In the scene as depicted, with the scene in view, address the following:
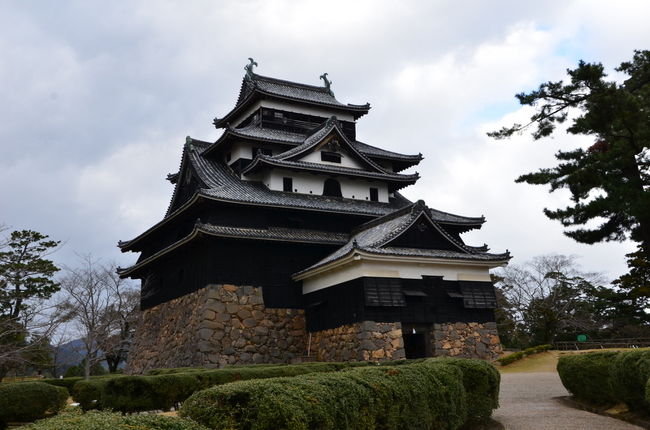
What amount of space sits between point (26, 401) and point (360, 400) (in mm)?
9335

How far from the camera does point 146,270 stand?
30.5 metres

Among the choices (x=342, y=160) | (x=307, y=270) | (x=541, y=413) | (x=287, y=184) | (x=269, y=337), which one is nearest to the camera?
(x=541, y=413)

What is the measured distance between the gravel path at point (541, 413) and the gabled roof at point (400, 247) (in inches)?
249

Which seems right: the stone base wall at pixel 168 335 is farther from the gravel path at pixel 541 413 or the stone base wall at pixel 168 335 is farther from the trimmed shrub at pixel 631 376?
the trimmed shrub at pixel 631 376

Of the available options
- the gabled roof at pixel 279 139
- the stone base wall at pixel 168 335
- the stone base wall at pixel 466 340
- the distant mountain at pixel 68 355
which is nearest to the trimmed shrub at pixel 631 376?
the stone base wall at pixel 466 340

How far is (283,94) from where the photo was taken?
112ft

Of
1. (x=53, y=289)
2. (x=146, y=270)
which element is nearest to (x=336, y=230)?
(x=146, y=270)

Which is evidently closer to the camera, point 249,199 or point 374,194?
point 249,199

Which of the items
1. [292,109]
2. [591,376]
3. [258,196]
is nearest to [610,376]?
[591,376]

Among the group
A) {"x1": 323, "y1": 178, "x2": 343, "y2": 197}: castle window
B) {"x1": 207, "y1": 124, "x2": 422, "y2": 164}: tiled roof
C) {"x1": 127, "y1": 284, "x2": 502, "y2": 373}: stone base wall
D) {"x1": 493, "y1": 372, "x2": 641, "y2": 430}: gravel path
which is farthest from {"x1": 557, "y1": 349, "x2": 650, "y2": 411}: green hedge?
{"x1": 207, "y1": 124, "x2": 422, "y2": 164}: tiled roof

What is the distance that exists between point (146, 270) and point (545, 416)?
952 inches

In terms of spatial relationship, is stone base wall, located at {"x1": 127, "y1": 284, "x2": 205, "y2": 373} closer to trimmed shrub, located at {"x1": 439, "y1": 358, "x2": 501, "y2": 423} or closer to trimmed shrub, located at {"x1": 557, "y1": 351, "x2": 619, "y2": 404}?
trimmed shrub, located at {"x1": 439, "y1": 358, "x2": 501, "y2": 423}

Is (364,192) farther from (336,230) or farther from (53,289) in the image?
(53,289)

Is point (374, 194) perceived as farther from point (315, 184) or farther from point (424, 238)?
point (424, 238)
